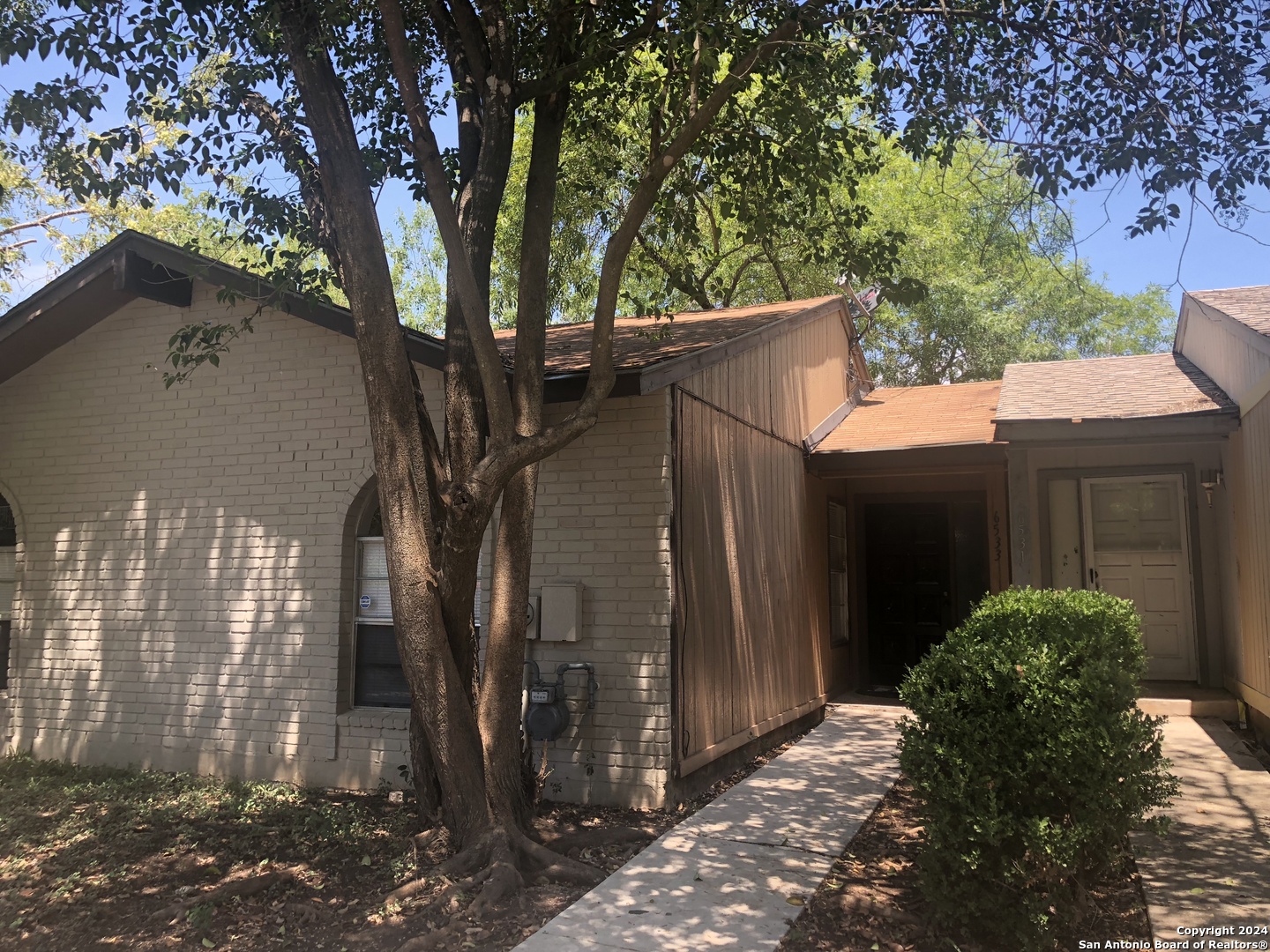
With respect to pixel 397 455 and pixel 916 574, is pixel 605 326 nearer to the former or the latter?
pixel 397 455

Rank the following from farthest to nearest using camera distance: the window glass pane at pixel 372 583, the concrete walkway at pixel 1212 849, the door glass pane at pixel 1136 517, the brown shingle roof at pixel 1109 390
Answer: the door glass pane at pixel 1136 517
the brown shingle roof at pixel 1109 390
the window glass pane at pixel 372 583
the concrete walkway at pixel 1212 849

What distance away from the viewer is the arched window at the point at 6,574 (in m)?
9.34

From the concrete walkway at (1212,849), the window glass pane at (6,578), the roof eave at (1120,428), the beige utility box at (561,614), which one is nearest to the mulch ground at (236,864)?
the beige utility box at (561,614)

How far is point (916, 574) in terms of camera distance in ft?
42.0

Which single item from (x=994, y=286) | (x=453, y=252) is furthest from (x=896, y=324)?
(x=453, y=252)

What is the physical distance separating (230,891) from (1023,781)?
4207 millimetres

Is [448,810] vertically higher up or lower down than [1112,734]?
lower down

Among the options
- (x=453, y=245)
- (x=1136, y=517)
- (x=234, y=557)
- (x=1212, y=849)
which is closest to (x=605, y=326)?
(x=453, y=245)

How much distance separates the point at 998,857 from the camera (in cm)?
427

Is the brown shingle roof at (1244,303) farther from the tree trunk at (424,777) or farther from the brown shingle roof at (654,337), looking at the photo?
the tree trunk at (424,777)

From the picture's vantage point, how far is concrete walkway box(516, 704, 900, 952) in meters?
4.59

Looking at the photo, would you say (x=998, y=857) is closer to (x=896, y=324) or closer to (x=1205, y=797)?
(x=1205, y=797)

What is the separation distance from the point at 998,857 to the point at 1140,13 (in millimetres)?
5570

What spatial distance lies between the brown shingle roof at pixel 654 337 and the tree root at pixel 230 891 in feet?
12.1
